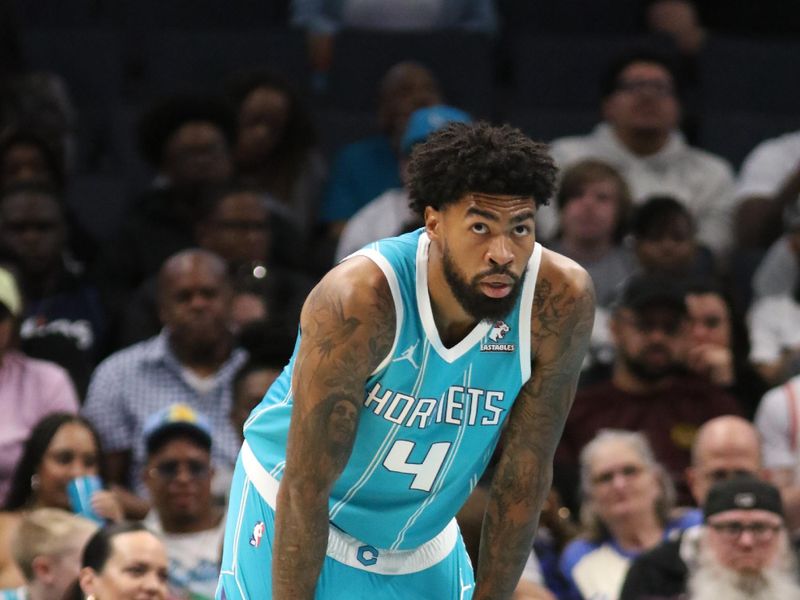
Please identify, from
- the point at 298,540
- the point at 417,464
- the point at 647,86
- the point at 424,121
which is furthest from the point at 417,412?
the point at 647,86

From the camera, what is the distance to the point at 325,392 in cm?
316

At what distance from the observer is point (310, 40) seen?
7.83 metres

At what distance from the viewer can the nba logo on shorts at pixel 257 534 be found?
11.5ft

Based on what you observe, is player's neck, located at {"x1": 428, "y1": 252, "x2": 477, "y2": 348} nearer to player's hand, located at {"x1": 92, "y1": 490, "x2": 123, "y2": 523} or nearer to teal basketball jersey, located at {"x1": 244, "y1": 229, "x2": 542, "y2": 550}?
teal basketball jersey, located at {"x1": 244, "y1": 229, "x2": 542, "y2": 550}

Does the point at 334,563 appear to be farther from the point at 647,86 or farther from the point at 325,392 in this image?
the point at 647,86

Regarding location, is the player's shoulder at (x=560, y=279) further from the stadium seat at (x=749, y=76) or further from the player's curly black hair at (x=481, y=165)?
the stadium seat at (x=749, y=76)

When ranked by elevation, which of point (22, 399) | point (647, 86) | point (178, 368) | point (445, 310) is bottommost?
point (22, 399)

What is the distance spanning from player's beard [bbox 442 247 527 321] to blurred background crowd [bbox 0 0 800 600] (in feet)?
5.78

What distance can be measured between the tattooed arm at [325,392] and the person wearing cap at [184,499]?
217 centimetres

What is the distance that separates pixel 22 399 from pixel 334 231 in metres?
1.83

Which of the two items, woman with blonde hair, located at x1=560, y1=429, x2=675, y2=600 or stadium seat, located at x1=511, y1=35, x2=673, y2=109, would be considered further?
stadium seat, located at x1=511, y1=35, x2=673, y2=109

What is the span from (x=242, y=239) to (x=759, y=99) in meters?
2.72

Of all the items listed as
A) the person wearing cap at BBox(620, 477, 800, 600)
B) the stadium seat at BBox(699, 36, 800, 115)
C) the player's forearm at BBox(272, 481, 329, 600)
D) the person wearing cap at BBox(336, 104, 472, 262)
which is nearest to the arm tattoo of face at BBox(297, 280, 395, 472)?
the player's forearm at BBox(272, 481, 329, 600)

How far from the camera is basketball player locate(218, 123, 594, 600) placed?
10.2 feet
